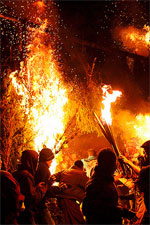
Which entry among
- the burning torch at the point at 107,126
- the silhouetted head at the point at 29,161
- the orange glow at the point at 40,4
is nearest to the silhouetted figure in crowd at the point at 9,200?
the silhouetted head at the point at 29,161

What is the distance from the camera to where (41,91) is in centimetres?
1099

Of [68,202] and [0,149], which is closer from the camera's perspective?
[68,202]

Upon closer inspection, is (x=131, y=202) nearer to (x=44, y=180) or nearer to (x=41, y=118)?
(x=44, y=180)

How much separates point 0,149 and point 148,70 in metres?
15.4

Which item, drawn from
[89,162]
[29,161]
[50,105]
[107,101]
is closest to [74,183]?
[29,161]

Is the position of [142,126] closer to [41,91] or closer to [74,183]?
[41,91]

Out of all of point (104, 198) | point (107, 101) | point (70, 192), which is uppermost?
point (107, 101)

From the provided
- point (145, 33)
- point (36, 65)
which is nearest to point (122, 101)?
point (145, 33)

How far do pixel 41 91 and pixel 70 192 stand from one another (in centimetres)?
731

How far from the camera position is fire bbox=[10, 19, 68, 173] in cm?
959

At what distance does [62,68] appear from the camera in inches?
584

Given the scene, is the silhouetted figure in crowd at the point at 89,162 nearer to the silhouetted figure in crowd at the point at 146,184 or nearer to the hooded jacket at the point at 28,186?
the hooded jacket at the point at 28,186

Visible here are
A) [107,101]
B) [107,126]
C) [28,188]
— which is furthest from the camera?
[107,101]

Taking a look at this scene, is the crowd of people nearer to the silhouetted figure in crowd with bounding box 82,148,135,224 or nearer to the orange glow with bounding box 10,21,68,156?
the silhouetted figure in crowd with bounding box 82,148,135,224
